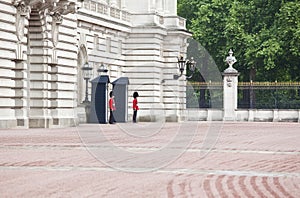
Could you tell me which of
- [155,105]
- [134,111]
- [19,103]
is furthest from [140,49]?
[19,103]

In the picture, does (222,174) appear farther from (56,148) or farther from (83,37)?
(83,37)

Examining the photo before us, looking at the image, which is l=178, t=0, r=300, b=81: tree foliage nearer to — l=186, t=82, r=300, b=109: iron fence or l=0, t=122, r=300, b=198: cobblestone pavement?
l=186, t=82, r=300, b=109: iron fence

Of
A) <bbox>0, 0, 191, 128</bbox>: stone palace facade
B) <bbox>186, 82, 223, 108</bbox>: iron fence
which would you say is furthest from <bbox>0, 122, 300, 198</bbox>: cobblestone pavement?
<bbox>186, 82, 223, 108</bbox>: iron fence

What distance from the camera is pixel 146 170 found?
53.3 ft

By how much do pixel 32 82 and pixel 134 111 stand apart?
41.1 ft

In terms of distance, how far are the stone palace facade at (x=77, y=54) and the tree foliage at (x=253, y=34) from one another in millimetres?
10629

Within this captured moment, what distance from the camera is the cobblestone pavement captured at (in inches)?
514

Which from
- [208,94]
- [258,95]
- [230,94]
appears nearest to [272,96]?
[258,95]

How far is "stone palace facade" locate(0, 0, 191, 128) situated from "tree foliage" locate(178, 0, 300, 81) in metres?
10.6

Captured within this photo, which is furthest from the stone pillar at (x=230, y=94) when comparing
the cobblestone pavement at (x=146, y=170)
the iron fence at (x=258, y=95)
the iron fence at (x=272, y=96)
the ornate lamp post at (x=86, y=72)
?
the cobblestone pavement at (x=146, y=170)

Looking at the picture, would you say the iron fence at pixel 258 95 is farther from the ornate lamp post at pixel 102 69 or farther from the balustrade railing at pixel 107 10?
the ornate lamp post at pixel 102 69

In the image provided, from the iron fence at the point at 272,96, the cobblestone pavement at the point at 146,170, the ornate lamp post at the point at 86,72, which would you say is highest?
the ornate lamp post at the point at 86,72

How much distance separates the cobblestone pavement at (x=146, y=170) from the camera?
42.9 feet

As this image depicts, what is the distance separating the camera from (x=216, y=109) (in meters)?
61.5
